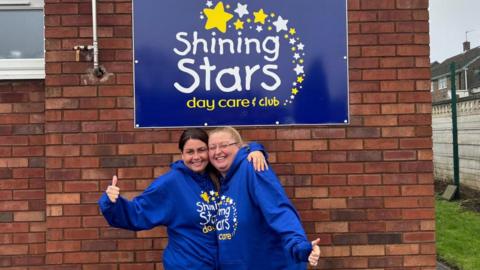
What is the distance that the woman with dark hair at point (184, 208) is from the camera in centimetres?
253

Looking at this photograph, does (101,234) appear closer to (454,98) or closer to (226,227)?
(226,227)

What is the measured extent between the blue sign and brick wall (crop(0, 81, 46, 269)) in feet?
2.43

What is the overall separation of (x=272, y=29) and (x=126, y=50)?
0.96 m

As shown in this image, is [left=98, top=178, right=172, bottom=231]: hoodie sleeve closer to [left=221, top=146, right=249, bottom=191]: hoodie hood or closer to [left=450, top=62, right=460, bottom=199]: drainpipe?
[left=221, top=146, right=249, bottom=191]: hoodie hood

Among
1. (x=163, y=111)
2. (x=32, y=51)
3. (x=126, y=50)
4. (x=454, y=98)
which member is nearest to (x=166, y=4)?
(x=126, y=50)

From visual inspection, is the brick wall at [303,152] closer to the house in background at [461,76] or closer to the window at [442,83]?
the house in background at [461,76]

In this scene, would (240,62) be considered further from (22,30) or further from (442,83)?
(442,83)

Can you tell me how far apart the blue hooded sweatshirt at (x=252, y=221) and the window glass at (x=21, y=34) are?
1881mm

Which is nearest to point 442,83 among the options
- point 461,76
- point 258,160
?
point 461,76

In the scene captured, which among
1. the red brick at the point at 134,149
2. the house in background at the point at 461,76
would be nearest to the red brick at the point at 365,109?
the red brick at the point at 134,149

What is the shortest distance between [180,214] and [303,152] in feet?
3.68

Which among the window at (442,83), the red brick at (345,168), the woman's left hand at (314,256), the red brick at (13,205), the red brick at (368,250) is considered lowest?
the red brick at (368,250)

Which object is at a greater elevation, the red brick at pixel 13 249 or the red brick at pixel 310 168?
the red brick at pixel 310 168

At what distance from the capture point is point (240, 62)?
339 centimetres
